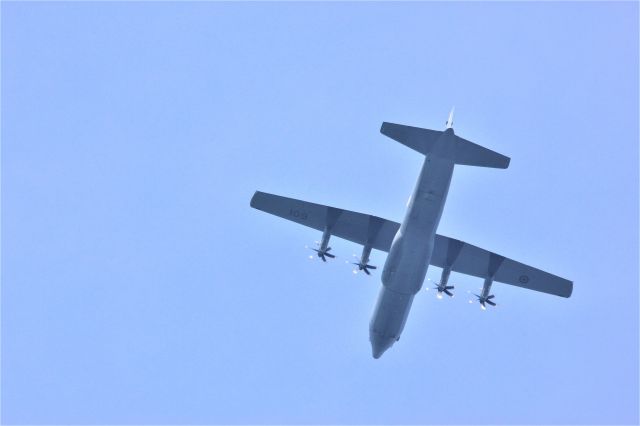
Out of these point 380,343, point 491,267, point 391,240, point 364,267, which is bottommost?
point 380,343

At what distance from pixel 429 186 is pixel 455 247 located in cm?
982

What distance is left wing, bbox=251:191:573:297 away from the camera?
2491 inches

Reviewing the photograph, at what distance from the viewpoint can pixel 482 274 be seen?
6481cm

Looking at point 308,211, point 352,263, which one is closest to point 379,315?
point 352,263

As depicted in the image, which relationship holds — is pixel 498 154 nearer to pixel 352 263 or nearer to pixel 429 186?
pixel 429 186

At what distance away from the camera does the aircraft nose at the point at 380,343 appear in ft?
199

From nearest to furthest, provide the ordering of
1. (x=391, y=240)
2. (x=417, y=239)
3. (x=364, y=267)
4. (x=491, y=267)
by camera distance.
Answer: (x=417, y=239), (x=364, y=267), (x=391, y=240), (x=491, y=267)

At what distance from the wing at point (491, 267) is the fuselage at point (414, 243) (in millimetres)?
5746

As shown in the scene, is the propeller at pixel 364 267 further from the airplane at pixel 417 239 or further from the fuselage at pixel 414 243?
the fuselage at pixel 414 243

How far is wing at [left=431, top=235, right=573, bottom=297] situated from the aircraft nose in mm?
6616

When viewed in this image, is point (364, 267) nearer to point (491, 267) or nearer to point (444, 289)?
point (444, 289)

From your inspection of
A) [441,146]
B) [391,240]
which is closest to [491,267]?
[391,240]

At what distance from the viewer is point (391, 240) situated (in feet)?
208

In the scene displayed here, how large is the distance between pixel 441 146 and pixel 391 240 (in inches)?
427
